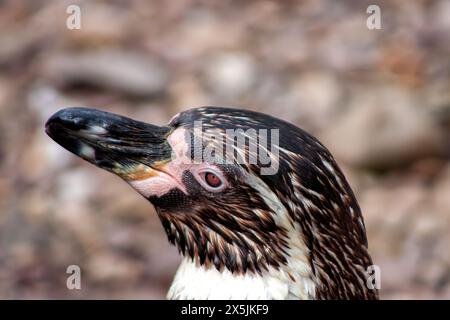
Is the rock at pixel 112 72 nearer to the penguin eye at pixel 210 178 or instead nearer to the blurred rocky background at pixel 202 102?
the blurred rocky background at pixel 202 102

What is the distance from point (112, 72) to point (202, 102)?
0.67 meters

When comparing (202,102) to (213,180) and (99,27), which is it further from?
(213,180)

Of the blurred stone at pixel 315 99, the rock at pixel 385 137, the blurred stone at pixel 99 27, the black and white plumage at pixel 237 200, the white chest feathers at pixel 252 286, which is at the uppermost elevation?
the blurred stone at pixel 99 27

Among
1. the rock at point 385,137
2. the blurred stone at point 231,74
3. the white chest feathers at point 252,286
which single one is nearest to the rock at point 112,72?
the blurred stone at point 231,74

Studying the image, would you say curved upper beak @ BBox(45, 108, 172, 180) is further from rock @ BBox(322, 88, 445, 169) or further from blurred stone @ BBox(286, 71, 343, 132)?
blurred stone @ BBox(286, 71, 343, 132)

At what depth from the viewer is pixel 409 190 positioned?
583 centimetres

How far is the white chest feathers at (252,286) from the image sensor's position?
2.78 meters

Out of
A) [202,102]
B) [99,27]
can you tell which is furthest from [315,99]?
[99,27]

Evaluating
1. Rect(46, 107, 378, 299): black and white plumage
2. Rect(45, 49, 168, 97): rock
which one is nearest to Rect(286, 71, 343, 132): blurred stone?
Rect(45, 49, 168, 97): rock

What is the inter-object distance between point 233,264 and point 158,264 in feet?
8.54

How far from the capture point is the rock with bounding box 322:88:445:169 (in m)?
5.92

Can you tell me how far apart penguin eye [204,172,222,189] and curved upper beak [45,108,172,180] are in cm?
14

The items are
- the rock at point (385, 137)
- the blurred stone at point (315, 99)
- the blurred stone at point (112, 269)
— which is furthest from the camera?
the blurred stone at point (315, 99)
